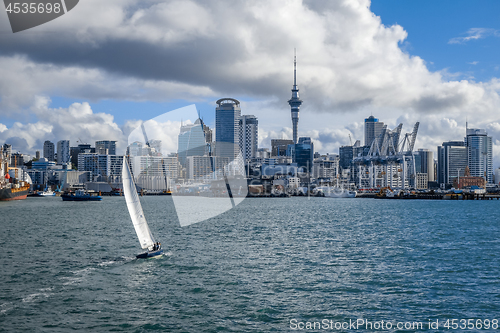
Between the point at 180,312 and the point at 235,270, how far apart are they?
8.63 meters

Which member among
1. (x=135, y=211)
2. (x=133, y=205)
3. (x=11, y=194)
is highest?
(x=133, y=205)

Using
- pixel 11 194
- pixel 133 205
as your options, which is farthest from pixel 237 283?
pixel 11 194

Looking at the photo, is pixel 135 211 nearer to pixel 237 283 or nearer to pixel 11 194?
pixel 237 283

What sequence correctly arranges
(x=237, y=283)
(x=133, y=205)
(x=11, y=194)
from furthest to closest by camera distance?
(x=11, y=194) → (x=133, y=205) → (x=237, y=283)

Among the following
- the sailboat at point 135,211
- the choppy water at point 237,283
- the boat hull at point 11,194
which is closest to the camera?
the choppy water at point 237,283

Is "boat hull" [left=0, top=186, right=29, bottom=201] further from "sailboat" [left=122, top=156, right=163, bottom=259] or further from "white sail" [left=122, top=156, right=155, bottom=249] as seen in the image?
"white sail" [left=122, top=156, right=155, bottom=249]

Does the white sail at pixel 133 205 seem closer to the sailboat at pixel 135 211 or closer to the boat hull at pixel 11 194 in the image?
the sailboat at pixel 135 211

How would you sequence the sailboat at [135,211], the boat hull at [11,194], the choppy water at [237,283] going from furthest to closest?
the boat hull at [11,194], the sailboat at [135,211], the choppy water at [237,283]

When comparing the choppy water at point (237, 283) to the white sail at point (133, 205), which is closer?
the choppy water at point (237, 283)

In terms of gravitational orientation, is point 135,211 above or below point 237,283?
above

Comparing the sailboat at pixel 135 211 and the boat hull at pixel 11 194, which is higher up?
the sailboat at pixel 135 211

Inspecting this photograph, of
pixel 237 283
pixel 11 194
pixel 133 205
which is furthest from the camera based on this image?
pixel 11 194

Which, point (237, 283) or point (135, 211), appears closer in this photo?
point (237, 283)

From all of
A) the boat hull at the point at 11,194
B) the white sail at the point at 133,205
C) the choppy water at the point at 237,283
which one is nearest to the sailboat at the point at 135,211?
the white sail at the point at 133,205
